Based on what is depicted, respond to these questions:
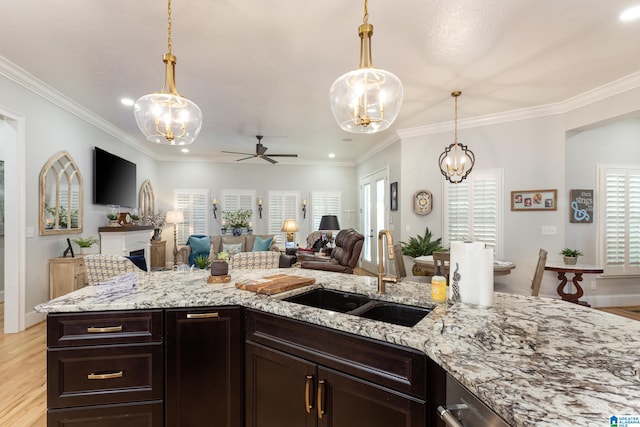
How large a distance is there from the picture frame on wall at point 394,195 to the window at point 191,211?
464 centimetres

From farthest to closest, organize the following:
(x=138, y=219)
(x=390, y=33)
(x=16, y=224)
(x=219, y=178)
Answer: (x=219, y=178) → (x=138, y=219) → (x=16, y=224) → (x=390, y=33)

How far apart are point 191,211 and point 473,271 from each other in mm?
7322

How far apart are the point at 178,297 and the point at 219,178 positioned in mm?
6564

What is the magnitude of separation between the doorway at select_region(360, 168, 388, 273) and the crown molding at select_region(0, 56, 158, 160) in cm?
499

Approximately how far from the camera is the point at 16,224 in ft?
10.8

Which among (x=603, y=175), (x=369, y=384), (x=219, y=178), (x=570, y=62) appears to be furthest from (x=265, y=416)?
(x=219, y=178)

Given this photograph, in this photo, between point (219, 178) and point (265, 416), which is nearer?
Result: point (265, 416)

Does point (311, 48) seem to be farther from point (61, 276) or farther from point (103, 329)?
point (61, 276)

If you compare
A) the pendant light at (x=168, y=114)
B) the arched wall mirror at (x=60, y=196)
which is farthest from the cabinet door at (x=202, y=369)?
the arched wall mirror at (x=60, y=196)

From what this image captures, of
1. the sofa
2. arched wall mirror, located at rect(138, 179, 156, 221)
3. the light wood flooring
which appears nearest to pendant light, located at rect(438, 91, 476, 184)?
the sofa

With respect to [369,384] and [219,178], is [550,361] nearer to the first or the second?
[369,384]

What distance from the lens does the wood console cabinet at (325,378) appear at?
1.08 metres

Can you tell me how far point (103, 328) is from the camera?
1.49m

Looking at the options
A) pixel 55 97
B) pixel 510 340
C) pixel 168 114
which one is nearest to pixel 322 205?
pixel 55 97
